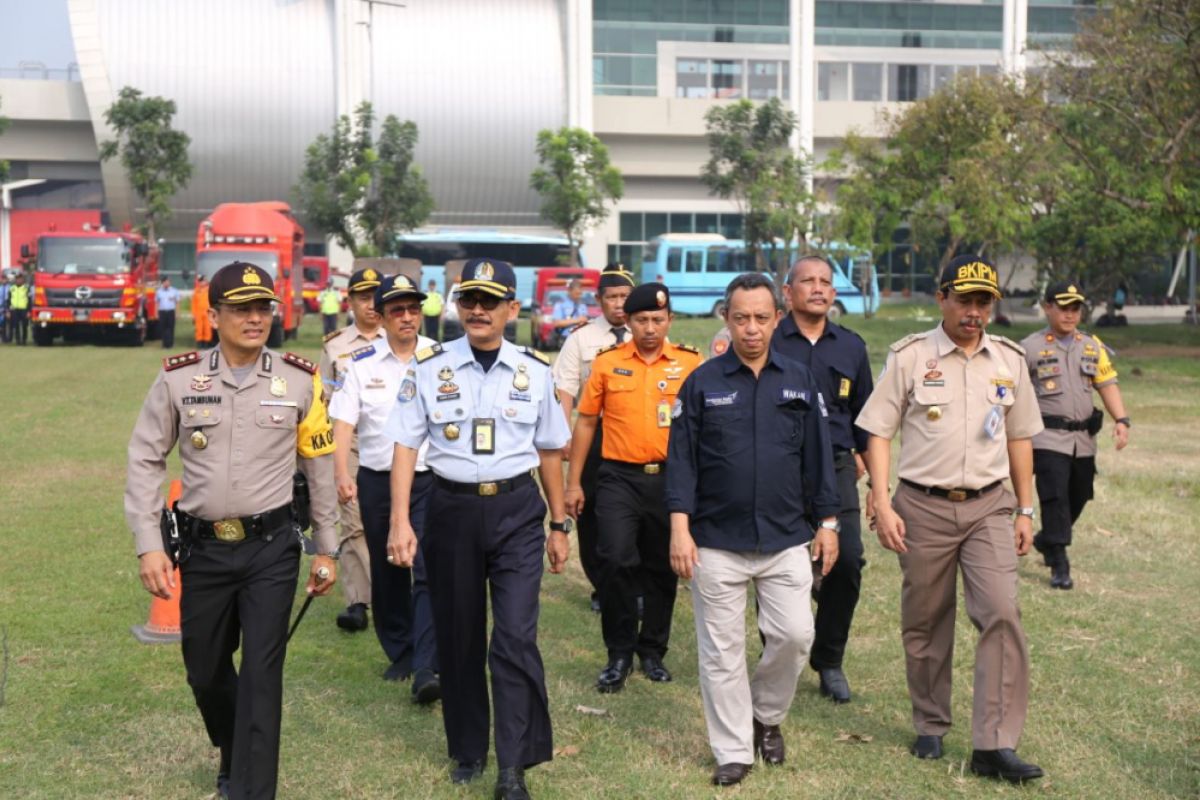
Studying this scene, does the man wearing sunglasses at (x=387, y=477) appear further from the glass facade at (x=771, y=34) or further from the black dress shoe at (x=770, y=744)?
the glass facade at (x=771, y=34)

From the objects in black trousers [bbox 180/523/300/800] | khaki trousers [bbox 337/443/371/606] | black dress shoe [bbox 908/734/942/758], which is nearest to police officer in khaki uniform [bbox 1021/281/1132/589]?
black dress shoe [bbox 908/734/942/758]

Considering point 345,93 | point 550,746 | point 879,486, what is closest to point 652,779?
point 550,746

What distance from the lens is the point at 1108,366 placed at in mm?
9375

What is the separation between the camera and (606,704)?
269 inches

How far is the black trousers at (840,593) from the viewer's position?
22.7 ft

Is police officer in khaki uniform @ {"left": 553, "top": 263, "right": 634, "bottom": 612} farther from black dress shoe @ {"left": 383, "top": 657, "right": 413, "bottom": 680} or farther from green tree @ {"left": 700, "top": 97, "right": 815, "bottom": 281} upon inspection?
green tree @ {"left": 700, "top": 97, "right": 815, "bottom": 281}

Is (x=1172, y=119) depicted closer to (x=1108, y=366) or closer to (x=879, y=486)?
(x=1108, y=366)

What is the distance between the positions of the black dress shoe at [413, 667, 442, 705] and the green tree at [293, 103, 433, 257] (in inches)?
1653

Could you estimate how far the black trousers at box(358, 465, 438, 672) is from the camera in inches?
269

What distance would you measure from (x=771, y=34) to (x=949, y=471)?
6487 cm

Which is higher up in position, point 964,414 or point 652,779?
point 964,414

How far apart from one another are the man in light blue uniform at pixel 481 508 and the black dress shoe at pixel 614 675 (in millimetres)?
1366

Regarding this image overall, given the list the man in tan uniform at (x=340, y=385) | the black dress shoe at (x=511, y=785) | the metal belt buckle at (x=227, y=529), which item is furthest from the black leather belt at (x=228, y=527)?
the man in tan uniform at (x=340, y=385)

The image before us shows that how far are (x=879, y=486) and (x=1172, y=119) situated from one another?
22528 millimetres
